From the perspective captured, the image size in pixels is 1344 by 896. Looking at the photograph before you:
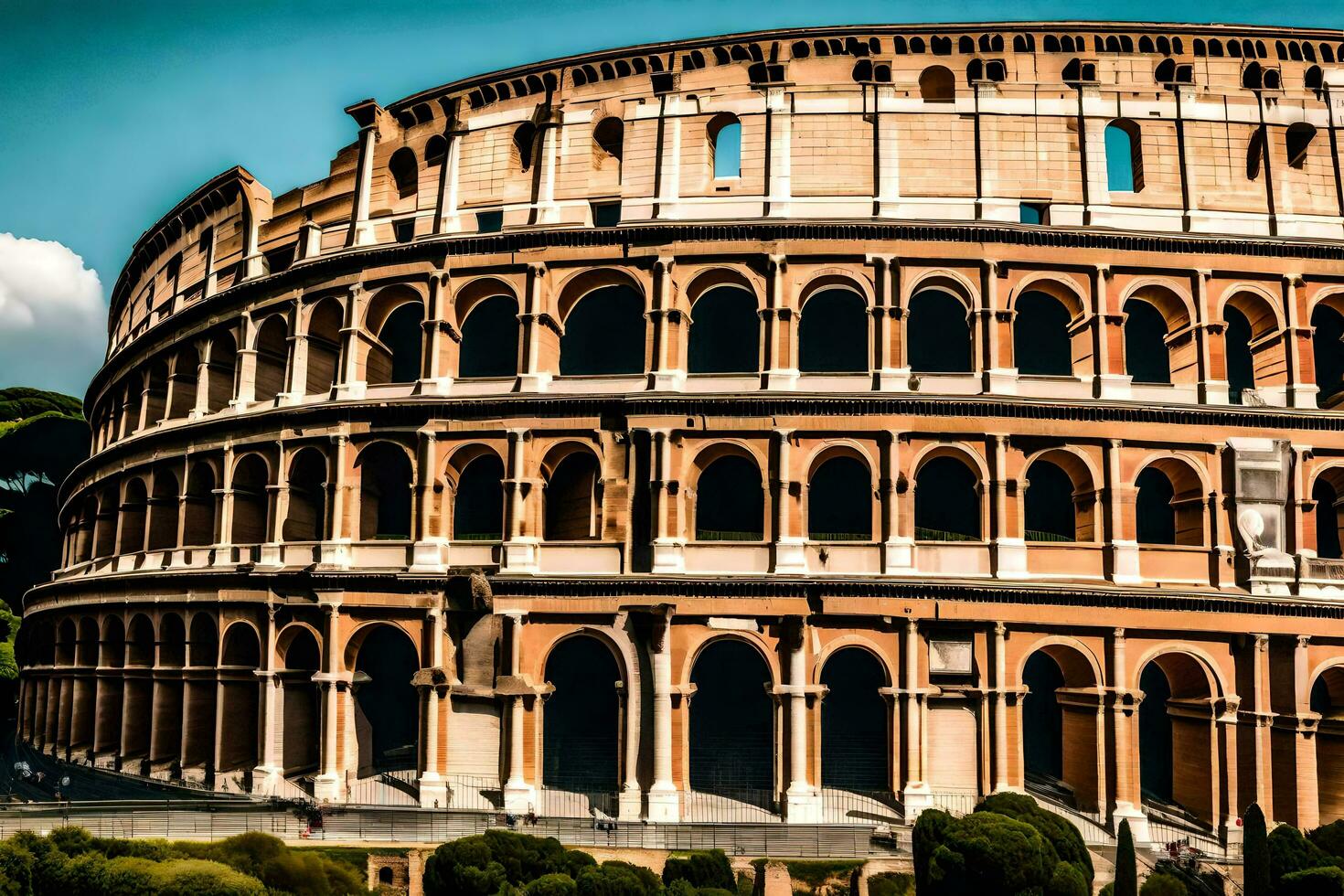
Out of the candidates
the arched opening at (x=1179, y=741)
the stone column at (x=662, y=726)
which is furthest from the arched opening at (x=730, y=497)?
the arched opening at (x=1179, y=741)

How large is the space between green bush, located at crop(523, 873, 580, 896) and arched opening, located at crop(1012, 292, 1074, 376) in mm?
16838

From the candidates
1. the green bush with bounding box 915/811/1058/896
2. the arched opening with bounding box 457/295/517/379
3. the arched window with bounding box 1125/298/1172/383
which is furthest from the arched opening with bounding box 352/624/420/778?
the arched window with bounding box 1125/298/1172/383

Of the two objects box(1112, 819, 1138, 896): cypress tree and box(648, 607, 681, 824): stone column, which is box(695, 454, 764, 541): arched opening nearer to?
box(648, 607, 681, 824): stone column

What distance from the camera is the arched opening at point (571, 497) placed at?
25.9 m

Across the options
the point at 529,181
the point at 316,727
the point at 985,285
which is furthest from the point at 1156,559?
the point at 316,727

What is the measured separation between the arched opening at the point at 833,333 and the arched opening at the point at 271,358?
13695mm

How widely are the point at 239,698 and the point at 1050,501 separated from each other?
2046cm

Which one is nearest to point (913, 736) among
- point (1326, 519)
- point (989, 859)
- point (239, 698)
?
point (989, 859)

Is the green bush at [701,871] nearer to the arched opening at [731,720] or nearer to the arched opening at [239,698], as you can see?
the arched opening at [731,720]

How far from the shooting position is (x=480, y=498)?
27.9 meters

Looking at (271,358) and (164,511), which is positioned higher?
(271,358)

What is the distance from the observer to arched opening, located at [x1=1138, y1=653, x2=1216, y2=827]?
23094 mm

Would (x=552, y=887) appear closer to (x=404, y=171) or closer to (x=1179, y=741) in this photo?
(x=1179, y=741)

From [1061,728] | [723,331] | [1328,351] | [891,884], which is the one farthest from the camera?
[723,331]
